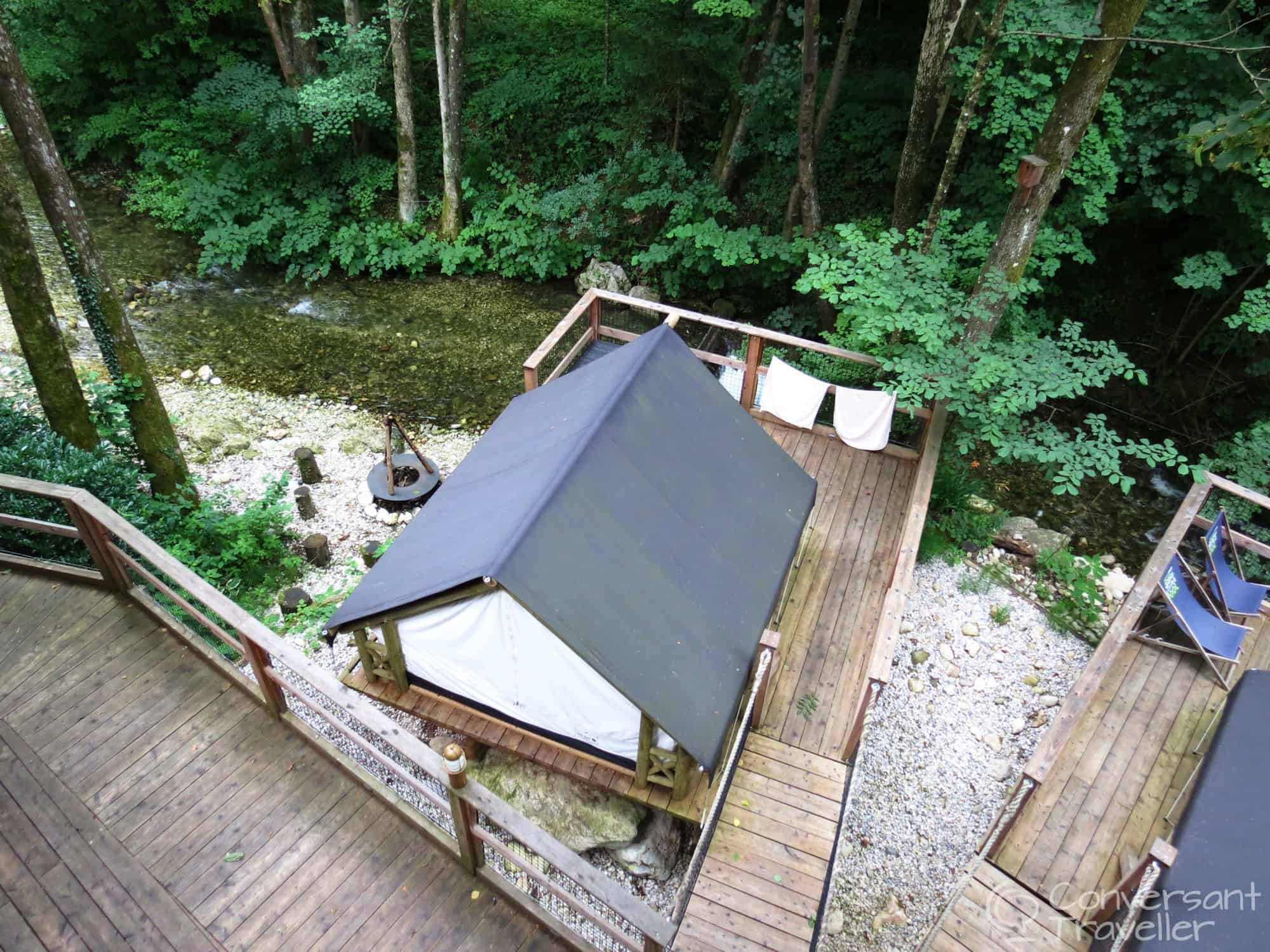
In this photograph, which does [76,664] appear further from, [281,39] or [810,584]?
[281,39]

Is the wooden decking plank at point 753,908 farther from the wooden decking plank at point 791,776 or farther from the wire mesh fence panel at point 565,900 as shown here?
the wooden decking plank at point 791,776

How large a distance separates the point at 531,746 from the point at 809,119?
861 cm

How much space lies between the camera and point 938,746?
6910 mm

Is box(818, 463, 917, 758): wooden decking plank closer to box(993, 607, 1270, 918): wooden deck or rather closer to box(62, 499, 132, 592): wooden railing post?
box(993, 607, 1270, 918): wooden deck

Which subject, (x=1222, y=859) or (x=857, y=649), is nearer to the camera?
(x=1222, y=859)

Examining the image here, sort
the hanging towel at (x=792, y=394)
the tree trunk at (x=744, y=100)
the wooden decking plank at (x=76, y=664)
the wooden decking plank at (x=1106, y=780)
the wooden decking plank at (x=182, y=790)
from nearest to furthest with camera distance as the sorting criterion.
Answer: the wooden decking plank at (x=182, y=790) < the wooden decking plank at (x=76, y=664) < the wooden decking plank at (x=1106, y=780) < the hanging towel at (x=792, y=394) < the tree trunk at (x=744, y=100)

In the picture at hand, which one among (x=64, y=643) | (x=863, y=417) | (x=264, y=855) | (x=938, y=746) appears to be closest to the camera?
(x=264, y=855)

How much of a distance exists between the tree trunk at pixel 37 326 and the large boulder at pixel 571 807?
564 cm

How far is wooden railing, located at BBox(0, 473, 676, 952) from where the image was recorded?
324 cm

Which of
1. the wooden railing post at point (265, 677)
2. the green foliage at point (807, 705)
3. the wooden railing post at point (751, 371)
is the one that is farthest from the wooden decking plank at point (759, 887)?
the wooden railing post at point (751, 371)

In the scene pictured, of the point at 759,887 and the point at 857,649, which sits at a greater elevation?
the point at 857,649

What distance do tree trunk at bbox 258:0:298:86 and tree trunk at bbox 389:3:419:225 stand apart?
1.75 meters

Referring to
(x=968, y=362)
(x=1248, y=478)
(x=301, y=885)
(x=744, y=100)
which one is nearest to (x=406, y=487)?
(x=301, y=885)

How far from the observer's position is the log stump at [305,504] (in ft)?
29.0
